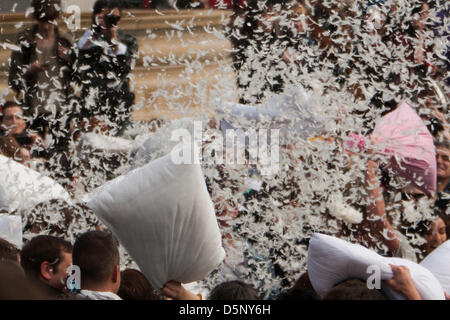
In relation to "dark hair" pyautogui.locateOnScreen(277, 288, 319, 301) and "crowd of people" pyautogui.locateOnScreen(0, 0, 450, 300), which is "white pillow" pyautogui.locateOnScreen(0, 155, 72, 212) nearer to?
"crowd of people" pyautogui.locateOnScreen(0, 0, 450, 300)

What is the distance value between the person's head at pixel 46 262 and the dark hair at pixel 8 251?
0.32 feet

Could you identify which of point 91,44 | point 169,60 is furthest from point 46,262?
point 169,60

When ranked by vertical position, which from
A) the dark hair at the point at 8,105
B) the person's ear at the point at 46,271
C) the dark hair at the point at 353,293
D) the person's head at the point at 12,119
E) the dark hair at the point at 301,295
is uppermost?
the dark hair at the point at 8,105

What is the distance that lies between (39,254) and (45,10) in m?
1.70

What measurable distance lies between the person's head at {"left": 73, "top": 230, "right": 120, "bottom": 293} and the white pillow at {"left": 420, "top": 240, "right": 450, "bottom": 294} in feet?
2.93

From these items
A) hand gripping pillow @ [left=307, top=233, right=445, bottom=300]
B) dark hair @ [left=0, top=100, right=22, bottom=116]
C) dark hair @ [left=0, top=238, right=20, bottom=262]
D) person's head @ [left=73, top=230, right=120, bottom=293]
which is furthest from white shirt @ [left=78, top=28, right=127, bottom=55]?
hand gripping pillow @ [left=307, top=233, right=445, bottom=300]

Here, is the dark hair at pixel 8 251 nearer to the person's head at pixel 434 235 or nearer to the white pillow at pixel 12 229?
the white pillow at pixel 12 229

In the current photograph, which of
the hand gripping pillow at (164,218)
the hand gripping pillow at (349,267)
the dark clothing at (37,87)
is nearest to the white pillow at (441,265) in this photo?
the hand gripping pillow at (349,267)

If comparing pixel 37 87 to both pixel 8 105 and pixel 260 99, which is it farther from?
pixel 260 99

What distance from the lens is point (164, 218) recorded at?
1872 mm

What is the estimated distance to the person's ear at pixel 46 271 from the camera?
1.93 metres

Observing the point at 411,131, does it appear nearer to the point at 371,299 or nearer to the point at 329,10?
the point at 329,10

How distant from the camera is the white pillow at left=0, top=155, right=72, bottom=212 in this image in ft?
7.91
